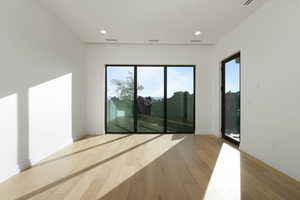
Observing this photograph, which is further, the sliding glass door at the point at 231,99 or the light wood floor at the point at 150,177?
the sliding glass door at the point at 231,99

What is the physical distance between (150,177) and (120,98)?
129 inches

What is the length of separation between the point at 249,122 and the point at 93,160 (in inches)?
123

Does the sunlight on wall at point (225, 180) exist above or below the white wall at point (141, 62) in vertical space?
below

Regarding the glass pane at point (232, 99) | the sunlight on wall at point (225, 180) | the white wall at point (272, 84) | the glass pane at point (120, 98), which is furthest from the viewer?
the glass pane at point (120, 98)

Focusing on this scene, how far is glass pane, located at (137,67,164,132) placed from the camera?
5191 mm

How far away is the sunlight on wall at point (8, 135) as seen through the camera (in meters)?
2.16

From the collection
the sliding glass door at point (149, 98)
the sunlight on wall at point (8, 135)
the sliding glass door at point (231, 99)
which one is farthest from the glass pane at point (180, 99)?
the sunlight on wall at point (8, 135)

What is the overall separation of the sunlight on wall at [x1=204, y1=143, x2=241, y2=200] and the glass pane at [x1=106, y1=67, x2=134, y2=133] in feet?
9.73

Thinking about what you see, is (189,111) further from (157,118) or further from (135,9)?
(135,9)

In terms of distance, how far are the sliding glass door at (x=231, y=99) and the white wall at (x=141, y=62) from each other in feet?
1.93

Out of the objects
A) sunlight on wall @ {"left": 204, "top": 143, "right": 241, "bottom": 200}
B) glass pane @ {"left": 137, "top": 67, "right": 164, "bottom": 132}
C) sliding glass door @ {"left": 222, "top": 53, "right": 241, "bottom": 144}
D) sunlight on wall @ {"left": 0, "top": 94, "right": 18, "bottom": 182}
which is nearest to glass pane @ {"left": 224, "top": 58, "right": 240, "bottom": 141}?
sliding glass door @ {"left": 222, "top": 53, "right": 241, "bottom": 144}

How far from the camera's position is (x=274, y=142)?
264cm

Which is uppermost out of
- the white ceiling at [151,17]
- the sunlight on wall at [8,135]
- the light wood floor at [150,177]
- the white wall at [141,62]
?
the white ceiling at [151,17]

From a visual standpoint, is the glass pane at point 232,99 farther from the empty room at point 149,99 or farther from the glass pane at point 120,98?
the glass pane at point 120,98
